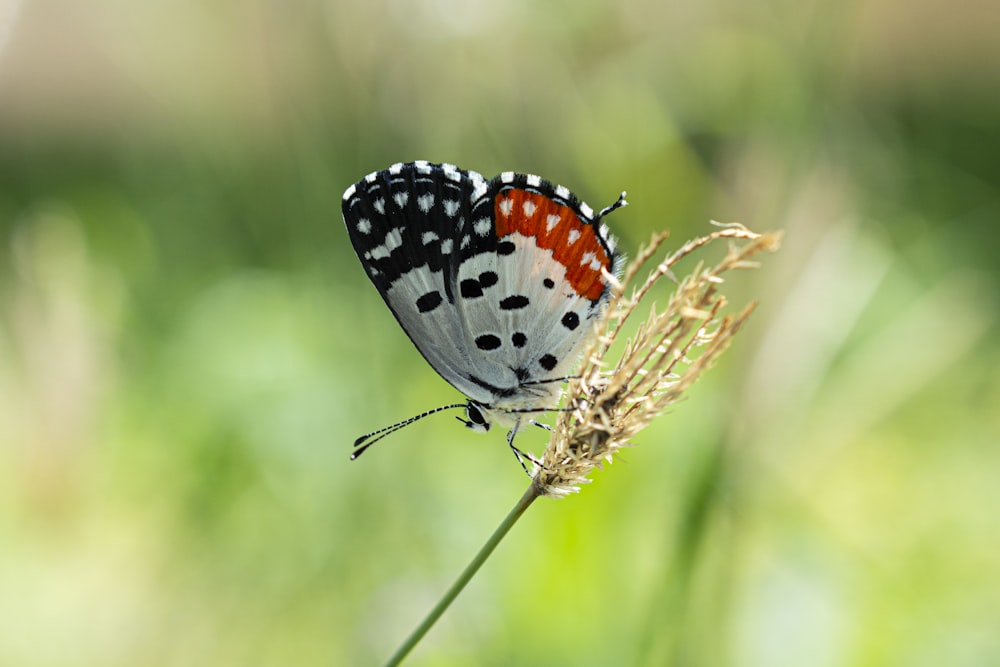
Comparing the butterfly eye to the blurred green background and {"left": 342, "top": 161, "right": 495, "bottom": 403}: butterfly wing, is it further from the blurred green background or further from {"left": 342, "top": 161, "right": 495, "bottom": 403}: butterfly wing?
the blurred green background

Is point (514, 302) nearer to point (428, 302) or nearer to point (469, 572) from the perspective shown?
point (428, 302)

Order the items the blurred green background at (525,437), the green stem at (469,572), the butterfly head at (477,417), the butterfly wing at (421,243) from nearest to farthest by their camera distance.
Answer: the green stem at (469,572) < the butterfly wing at (421,243) < the butterfly head at (477,417) < the blurred green background at (525,437)

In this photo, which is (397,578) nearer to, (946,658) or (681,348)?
(946,658)

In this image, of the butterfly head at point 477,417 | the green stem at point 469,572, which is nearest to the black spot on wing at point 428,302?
the butterfly head at point 477,417

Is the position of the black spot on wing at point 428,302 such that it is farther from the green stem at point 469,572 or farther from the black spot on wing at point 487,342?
the green stem at point 469,572

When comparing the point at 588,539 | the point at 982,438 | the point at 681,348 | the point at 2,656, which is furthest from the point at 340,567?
the point at 982,438

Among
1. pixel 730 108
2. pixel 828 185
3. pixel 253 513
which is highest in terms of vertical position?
pixel 730 108

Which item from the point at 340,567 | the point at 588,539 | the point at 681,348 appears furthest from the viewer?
the point at 340,567
